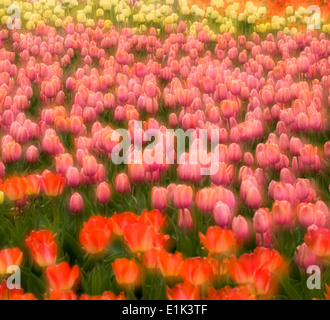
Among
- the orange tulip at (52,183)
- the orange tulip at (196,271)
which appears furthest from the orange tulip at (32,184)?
the orange tulip at (196,271)

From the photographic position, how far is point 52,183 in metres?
3.19

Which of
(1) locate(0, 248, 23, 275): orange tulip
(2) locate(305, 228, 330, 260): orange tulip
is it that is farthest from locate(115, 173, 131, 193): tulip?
(2) locate(305, 228, 330, 260): orange tulip

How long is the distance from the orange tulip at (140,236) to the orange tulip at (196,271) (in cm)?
27

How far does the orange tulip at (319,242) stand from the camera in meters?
2.43

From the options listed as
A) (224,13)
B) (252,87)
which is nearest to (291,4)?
(224,13)

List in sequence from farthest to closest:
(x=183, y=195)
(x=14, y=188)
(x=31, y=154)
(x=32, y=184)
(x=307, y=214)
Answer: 1. (x=31, y=154)
2. (x=32, y=184)
3. (x=14, y=188)
4. (x=183, y=195)
5. (x=307, y=214)

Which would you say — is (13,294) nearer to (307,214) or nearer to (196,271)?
(196,271)

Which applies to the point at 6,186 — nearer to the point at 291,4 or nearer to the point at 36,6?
the point at 36,6

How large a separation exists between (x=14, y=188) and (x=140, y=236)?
0.90 meters

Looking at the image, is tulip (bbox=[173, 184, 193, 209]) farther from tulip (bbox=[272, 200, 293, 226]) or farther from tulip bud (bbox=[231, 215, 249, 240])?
tulip (bbox=[272, 200, 293, 226])

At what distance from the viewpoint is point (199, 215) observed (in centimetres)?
314

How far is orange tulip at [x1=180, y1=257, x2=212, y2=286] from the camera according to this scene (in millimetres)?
2230

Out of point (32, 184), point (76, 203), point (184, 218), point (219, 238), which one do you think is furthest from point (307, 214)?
point (32, 184)
